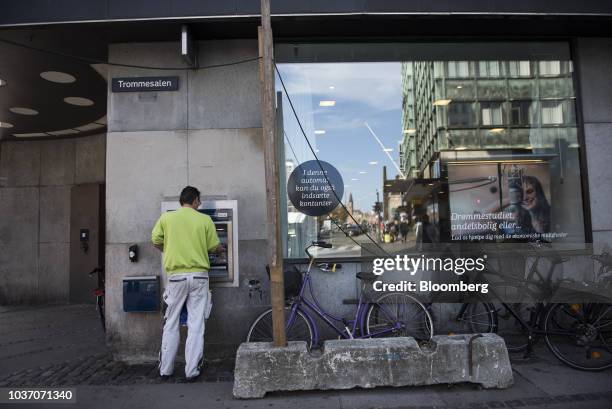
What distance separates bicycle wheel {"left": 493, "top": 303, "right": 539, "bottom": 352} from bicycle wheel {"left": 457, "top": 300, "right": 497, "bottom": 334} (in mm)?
83

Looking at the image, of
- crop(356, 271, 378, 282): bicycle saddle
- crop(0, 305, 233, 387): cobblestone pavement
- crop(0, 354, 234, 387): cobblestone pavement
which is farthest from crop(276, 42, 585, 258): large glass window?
crop(0, 305, 233, 387): cobblestone pavement

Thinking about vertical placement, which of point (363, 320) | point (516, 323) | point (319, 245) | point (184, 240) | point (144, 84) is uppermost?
point (144, 84)

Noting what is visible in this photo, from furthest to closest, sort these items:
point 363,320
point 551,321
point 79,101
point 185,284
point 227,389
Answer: point 79,101
point 363,320
point 551,321
point 185,284
point 227,389

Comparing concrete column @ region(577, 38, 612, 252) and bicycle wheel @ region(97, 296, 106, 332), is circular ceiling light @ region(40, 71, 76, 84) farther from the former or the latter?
concrete column @ region(577, 38, 612, 252)

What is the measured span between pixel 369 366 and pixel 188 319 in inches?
75.7

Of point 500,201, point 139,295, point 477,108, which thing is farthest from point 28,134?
point 500,201

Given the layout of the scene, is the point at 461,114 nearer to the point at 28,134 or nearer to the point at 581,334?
the point at 581,334

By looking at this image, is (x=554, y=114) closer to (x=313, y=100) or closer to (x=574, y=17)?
(x=574, y=17)

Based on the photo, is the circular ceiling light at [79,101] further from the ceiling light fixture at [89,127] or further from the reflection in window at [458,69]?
the reflection in window at [458,69]

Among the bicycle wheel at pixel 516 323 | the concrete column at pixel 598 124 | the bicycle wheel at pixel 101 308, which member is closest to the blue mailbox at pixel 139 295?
the bicycle wheel at pixel 101 308

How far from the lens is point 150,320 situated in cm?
556

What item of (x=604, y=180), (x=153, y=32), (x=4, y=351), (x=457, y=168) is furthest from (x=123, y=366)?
(x=604, y=180)

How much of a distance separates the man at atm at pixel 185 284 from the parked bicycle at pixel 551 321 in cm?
317

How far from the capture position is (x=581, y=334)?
4.88 metres
